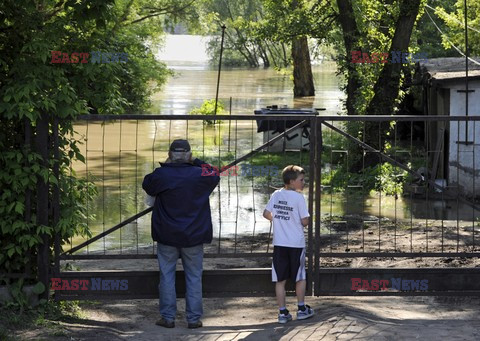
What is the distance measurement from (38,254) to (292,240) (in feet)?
7.74

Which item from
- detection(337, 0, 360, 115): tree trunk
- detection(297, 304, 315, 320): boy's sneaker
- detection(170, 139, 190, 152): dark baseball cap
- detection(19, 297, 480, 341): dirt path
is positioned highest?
detection(337, 0, 360, 115): tree trunk

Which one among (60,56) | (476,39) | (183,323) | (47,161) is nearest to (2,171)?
(47,161)

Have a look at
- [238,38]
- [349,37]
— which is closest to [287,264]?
[349,37]

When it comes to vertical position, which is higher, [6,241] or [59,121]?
[59,121]

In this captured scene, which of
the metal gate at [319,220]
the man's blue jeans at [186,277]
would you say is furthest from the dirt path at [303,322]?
the metal gate at [319,220]

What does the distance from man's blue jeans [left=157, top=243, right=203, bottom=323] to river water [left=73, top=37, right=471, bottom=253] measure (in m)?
1.07

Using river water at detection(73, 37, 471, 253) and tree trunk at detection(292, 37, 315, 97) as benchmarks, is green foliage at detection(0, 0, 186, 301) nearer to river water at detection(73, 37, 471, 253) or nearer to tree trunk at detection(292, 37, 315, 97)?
river water at detection(73, 37, 471, 253)

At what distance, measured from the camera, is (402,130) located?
26438 mm

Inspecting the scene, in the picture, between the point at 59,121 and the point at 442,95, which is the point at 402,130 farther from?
the point at 59,121

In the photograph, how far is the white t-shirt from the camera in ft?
25.5

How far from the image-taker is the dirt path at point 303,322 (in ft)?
24.4

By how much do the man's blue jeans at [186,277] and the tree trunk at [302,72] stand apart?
37308mm

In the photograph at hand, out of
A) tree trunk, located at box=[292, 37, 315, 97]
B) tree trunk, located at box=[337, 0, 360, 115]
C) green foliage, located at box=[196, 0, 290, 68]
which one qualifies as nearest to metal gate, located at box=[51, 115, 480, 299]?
tree trunk, located at box=[337, 0, 360, 115]

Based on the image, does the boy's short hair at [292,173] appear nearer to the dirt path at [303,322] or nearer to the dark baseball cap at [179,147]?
the dark baseball cap at [179,147]
